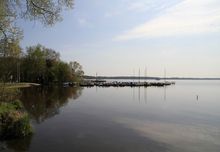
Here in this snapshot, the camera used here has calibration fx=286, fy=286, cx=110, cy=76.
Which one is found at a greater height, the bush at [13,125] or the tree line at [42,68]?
the tree line at [42,68]

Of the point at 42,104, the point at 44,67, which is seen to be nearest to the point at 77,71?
the point at 44,67

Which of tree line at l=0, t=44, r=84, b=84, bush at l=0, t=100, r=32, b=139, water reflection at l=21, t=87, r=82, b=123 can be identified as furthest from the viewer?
tree line at l=0, t=44, r=84, b=84

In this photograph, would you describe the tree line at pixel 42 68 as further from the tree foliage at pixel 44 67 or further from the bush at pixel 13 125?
the bush at pixel 13 125

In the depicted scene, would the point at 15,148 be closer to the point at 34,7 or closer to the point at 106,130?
the point at 106,130

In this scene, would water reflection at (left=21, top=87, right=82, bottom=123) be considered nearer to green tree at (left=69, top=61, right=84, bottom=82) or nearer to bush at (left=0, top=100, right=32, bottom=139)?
bush at (left=0, top=100, right=32, bottom=139)

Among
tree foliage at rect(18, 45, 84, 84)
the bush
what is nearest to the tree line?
tree foliage at rect(18, 45, 84, 84)

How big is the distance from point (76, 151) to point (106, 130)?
734 centimetres

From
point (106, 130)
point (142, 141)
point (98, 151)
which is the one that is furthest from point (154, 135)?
point (98, 151)

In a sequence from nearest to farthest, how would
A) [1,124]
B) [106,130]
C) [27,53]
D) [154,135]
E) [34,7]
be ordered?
[34,7] → [1,124] → [154,135] → [106,130] → [27,53]

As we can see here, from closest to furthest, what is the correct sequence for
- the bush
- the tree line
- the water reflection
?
the bush < the water reflection < the tree line

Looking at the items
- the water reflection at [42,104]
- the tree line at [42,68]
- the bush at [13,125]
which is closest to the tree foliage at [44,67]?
the tree line at [42,68]

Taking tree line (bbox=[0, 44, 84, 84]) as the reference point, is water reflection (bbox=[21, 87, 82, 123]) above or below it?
below

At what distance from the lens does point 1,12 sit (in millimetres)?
10930

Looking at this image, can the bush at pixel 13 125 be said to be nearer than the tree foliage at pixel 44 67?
Yes
